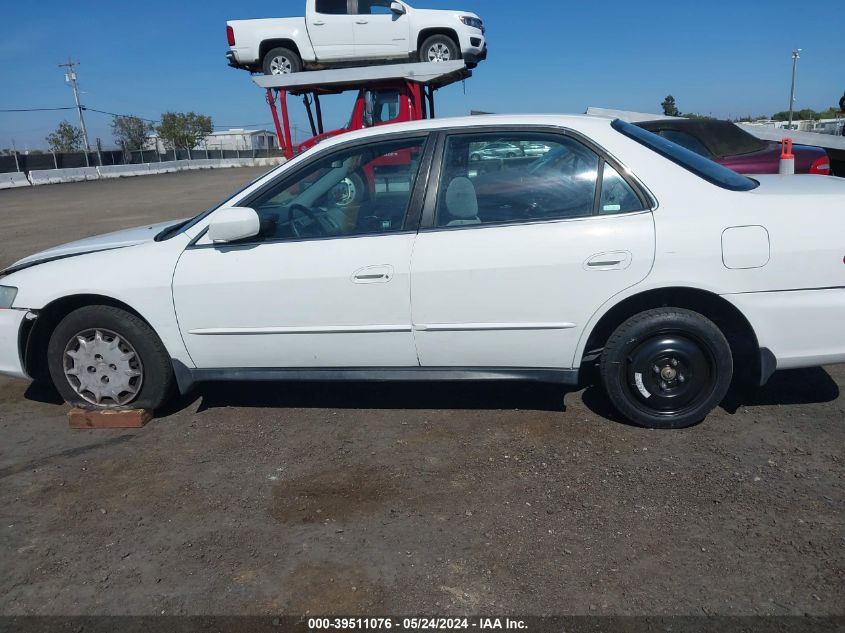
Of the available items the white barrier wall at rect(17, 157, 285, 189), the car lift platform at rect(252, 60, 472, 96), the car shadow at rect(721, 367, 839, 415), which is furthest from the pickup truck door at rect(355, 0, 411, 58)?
the white barrier wall at rect(17, 157, 285, 189)

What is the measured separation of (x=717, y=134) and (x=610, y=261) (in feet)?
16.9

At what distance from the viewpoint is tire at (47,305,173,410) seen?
3.82m

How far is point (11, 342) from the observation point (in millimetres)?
3947

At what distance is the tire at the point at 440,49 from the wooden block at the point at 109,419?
9.70 metres

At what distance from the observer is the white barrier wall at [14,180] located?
31538mm

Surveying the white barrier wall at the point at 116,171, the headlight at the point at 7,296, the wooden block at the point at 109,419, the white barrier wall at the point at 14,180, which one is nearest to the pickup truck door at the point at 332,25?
the headlight at the point at 7,296

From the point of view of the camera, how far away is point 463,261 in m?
3.39

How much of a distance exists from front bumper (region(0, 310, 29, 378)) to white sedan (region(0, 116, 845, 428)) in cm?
1

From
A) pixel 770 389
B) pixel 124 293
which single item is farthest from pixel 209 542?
pixel 770 389

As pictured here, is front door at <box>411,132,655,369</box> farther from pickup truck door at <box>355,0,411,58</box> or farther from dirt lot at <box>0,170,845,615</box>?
pickup truck door at <box>355,0,411,58</box>

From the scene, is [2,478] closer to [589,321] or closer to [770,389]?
[589,321]

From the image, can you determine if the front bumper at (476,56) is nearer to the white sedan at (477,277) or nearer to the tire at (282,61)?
the tire at (282,61)

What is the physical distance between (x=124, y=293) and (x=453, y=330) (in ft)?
5.97

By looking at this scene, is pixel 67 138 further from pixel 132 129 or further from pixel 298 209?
pixel 298 209
